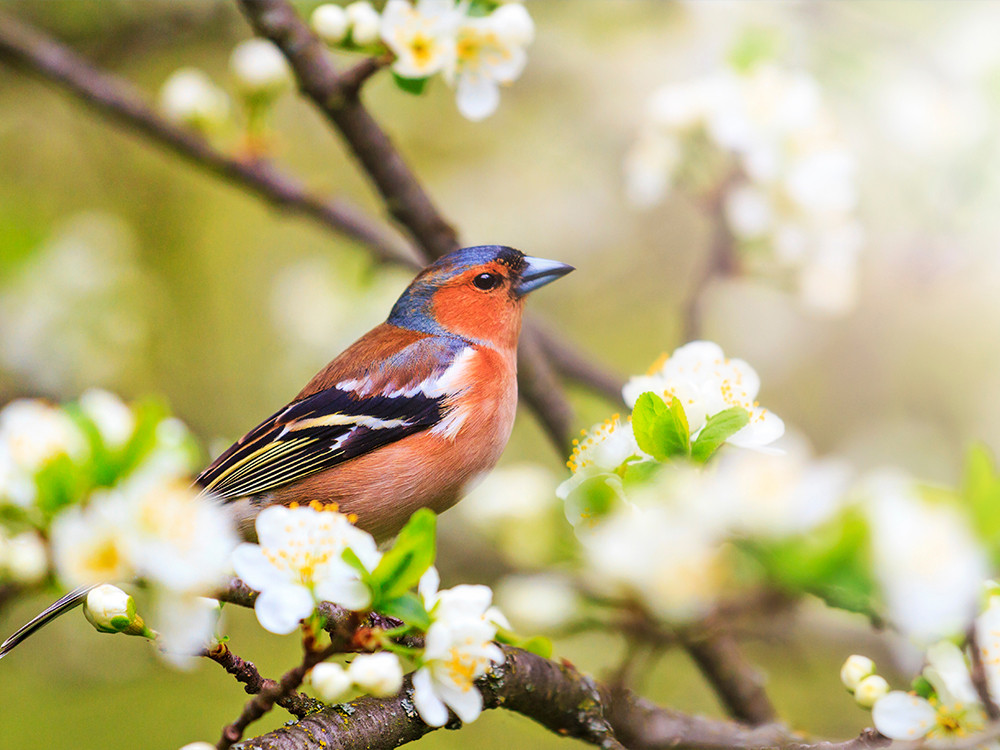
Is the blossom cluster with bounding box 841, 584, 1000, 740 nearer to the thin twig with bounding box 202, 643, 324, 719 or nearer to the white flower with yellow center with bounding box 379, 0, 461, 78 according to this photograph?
the thin twig with bounding box 202, 643, 324, 719

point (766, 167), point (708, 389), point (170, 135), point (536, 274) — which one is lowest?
point (708, 389)

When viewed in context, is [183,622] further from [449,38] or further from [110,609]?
[449,38]

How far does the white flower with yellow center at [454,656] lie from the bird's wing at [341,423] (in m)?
1.09

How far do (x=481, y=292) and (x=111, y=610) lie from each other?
1734 millimetres

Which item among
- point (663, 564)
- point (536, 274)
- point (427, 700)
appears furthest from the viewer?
point (536, 274)

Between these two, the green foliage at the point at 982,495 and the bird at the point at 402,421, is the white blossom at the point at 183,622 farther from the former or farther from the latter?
the green foliage at the point at 982,495

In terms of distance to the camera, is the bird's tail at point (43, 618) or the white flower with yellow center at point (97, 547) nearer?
the white flower with yellow center at point (97, 547)

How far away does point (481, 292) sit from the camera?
3.13m

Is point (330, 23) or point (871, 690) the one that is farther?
point (330, 23)

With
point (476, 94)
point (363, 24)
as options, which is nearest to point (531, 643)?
point (476, 94)

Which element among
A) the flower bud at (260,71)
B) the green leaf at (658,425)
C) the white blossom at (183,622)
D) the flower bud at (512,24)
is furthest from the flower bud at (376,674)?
the flower bud at (260,71)

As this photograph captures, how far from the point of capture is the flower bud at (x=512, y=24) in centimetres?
234

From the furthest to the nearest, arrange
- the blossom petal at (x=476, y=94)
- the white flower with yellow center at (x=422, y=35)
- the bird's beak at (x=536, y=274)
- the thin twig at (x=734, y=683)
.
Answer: the thin twig at (x=734, y=683)
the bird's beak at (x=536, y=274)
the blossom petal at (x=476, y=94)
the white flower with yellow center at (x=422, y=35)

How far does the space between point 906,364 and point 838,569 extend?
660 centimetres
